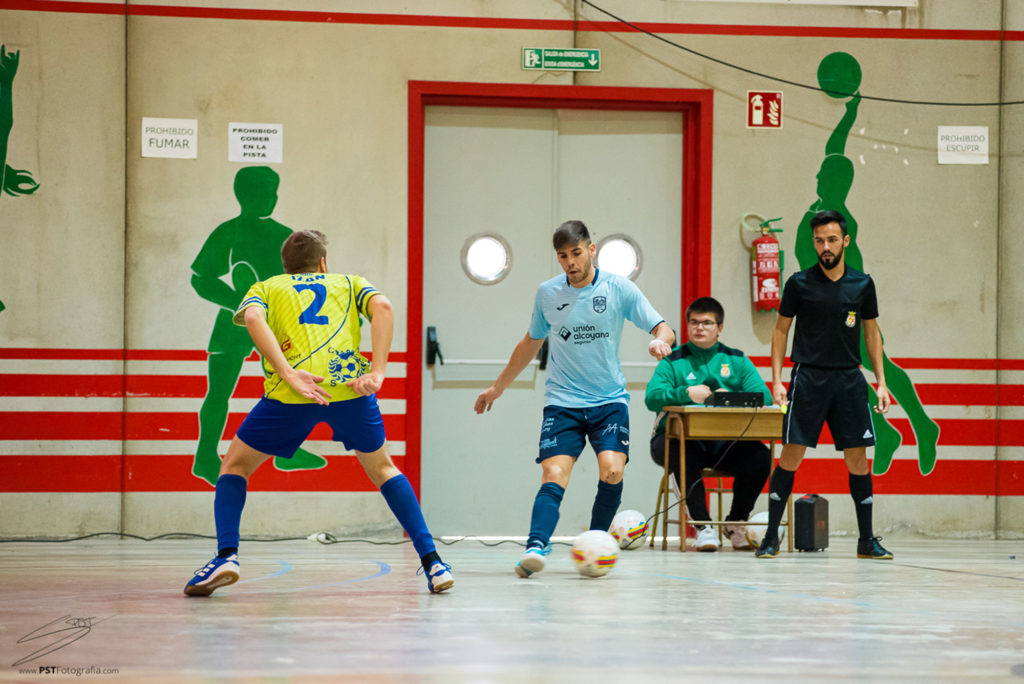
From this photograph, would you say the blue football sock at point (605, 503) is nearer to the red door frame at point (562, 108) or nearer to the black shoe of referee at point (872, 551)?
the black shoe of referee at point (872, 551)

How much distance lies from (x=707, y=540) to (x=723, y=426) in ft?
2.39

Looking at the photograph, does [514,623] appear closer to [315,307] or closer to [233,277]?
[315,307]

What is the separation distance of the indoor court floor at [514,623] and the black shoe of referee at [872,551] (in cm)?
31

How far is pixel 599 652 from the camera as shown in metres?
3.01

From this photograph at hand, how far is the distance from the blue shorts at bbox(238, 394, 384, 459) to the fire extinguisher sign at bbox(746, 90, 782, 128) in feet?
15.3

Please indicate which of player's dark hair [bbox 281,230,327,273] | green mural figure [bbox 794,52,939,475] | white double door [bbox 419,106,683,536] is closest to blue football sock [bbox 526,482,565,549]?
player's dark hair [bbox 281,230,327,273]

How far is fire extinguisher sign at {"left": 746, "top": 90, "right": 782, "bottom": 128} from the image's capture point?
25.7 ft

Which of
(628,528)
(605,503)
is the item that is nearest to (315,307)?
(605,503)

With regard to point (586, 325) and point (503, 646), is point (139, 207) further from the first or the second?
point (503, 646)

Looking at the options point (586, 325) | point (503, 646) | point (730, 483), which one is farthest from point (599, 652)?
point (730, 483)

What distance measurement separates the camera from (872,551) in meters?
6.19

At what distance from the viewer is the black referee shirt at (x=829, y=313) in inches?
242

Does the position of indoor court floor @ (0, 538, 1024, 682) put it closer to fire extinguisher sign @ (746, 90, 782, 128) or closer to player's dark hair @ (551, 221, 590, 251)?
player's dark hair @ (551, 221, 590, 251)

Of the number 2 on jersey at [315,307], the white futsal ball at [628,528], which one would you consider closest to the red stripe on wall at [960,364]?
the white futsal ball at [628,528]
